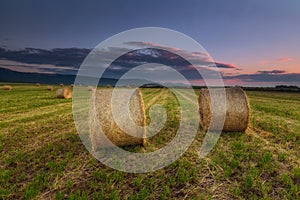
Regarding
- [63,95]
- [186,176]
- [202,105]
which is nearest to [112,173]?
[186,176]

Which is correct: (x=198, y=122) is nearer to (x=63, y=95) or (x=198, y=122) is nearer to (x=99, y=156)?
(x=99, y=156)

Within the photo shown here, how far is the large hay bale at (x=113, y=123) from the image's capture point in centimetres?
801

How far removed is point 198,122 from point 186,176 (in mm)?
5961

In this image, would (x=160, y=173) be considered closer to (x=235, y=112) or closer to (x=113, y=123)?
(x=113, y=123)

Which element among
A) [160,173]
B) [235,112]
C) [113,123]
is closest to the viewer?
[160,173]

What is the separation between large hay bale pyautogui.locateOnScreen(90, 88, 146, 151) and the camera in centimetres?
801

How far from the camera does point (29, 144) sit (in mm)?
8586

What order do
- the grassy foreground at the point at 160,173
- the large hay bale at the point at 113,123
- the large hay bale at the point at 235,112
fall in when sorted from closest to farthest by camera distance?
the grassy foreground at the point at 160,173
the large hay bale at the point at 113,123
the large hay bale at the point at 235,112

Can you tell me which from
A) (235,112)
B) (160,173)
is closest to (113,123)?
(160,173)

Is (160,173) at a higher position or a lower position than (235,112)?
lower

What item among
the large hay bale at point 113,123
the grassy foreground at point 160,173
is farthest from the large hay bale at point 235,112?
the large hay bale at point 113,123

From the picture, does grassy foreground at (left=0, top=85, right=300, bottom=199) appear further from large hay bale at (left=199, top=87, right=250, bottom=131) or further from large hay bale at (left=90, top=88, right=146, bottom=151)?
large hay bale at (left=199, top=87, right=250, bottom=131)

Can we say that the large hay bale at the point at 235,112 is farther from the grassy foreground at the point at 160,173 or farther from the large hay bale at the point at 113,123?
the large hay bale at the point at 113,123

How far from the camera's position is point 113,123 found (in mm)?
8086
